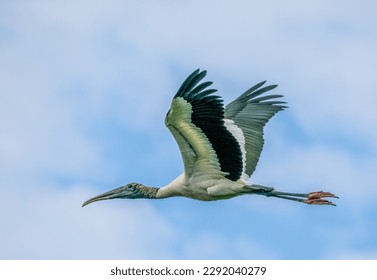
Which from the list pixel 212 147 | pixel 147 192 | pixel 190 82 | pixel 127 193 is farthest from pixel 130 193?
pixel 190 82

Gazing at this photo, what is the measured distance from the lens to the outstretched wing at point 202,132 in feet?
62.5

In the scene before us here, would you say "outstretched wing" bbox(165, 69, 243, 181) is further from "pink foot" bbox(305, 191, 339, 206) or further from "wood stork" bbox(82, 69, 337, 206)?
"pink foot" bbox(305, 191, 339, 206)

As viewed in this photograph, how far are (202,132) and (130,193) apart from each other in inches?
115

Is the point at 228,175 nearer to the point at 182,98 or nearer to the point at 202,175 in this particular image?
the point at 202,175

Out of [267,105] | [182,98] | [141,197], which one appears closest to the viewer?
[182,98]

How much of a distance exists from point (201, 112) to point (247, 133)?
12.4 feet

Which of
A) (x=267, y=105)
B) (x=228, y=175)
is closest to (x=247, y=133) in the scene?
(x=267, y=105)

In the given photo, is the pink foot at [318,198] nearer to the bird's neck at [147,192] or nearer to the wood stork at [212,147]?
the wood stork at [212,147]

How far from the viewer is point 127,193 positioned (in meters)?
22.2

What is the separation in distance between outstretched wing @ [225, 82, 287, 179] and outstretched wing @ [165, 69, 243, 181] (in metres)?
1.91

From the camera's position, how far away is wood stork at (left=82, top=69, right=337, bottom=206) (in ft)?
63.2

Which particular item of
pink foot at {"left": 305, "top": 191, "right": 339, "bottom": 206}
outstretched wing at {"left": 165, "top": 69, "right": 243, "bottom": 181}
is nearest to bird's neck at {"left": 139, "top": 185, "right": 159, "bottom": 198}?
outstretched wing at {"left": 165, "top": 69, "right": 243, "bottom": 181}

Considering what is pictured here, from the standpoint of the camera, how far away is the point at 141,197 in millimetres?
21984
